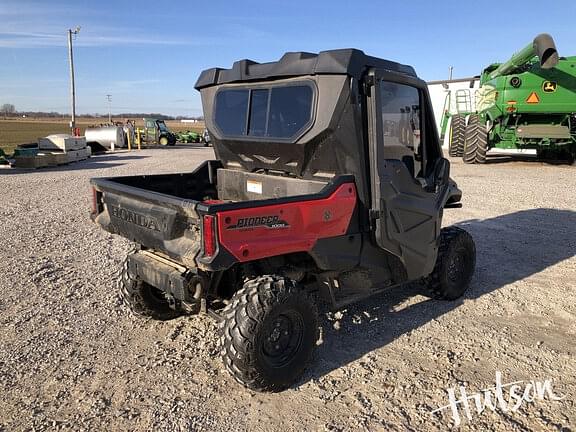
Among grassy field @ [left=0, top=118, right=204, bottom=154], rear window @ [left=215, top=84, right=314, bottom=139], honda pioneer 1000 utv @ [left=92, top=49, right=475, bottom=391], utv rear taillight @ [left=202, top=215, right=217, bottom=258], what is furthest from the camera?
grassy field @ [left=0, top=118, right=204, bottom=154]

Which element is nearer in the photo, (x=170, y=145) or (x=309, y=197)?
(x=309, y=197)

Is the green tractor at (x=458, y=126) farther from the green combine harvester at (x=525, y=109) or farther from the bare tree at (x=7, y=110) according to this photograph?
the bare tree at (x=7, y=110)

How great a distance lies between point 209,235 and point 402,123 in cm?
208

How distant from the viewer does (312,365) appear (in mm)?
3738

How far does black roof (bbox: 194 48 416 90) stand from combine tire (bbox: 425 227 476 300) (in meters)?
1.71

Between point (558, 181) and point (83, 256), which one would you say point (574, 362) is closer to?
point (83, 256)

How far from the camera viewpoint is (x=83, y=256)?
6480 millimetres

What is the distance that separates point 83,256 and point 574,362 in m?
5.56

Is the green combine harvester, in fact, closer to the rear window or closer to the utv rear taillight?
the rear window

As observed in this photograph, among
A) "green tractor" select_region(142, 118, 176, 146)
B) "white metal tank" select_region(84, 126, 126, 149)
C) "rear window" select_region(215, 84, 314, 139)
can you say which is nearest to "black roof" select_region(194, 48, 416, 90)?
"rear window" select_region(215, 84, 314, 139)

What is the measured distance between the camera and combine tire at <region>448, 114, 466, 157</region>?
57.1 ft

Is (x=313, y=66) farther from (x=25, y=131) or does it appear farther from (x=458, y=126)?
(x=25, y=131)

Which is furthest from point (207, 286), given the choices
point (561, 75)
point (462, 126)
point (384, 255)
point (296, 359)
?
point (462, 126)

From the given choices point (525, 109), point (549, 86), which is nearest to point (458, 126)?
point (525, 109)
